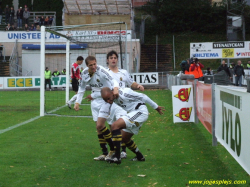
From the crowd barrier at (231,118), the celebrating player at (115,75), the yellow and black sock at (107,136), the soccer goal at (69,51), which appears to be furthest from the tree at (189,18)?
the yellow and black sock at (107,136)

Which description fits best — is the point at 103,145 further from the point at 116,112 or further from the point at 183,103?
the point at 183,103

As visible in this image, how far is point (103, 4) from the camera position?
52.1 m

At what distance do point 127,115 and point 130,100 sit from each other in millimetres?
254

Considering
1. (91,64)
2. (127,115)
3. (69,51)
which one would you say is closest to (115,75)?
(91,64)

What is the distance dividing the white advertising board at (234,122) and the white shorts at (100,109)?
6.40 ft

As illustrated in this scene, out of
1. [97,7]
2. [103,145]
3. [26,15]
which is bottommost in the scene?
[103,145]

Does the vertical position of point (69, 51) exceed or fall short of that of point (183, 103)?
it exceeds it

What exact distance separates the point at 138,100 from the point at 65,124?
237 inches

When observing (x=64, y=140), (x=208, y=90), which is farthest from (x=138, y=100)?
(x=64, y=140)

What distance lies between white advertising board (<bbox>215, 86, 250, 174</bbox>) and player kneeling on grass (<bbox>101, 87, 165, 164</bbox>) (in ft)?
4.08

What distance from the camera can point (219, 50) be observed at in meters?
35.4

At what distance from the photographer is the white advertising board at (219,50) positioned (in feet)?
116

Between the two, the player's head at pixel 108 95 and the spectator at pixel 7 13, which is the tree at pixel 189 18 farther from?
the player's head at pixel 108 95

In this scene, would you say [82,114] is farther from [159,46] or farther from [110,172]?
[159,46]
